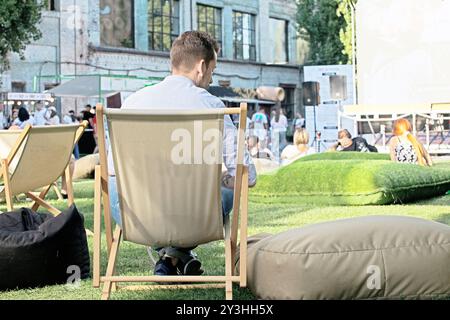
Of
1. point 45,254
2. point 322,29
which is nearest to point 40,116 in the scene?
point 45,254

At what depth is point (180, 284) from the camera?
4.05 metres

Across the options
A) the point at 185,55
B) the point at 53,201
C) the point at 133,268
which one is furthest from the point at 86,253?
the point at 53,201

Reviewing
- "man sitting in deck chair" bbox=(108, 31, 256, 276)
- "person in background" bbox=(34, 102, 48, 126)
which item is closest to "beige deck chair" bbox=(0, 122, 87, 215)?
"man sitting in deck chair" bbox=(108, 31, 256, 276)

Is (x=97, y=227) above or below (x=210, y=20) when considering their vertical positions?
below

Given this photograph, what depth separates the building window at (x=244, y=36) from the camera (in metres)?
35.6

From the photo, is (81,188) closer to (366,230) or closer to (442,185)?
(442,185)

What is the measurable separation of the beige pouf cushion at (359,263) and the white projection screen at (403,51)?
1708 centimetres

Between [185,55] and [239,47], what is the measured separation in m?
31.9

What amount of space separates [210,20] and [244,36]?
7.72ft

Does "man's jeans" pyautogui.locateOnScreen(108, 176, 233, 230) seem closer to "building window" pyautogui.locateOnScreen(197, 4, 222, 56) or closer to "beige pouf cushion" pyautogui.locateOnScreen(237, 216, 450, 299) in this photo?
"beige pouf cushion" pyautogui.locateOnScreen(237, 216, 450, 299)

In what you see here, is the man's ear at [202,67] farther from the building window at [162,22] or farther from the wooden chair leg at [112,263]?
the building window at [162,22]

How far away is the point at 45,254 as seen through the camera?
163 inches

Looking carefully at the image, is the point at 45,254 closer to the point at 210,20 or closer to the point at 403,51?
the point at 403,51
